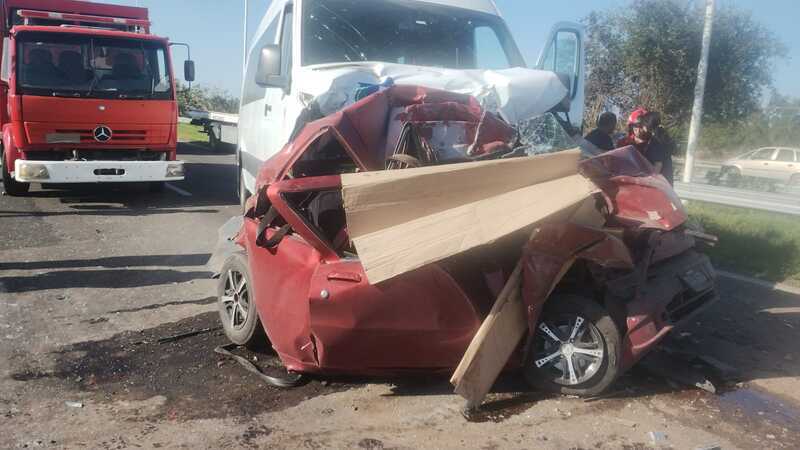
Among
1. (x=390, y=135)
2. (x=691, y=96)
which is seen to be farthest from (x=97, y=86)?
(x=691, y=96)

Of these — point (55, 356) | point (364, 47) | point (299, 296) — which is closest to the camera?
point (299, 296)

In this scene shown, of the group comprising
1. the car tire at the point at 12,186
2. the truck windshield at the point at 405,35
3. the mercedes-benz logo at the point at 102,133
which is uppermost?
the truck windshield at the point at 405,35

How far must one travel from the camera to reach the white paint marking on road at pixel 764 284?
6.61 meters

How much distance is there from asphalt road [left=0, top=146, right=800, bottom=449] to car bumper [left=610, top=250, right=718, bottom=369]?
15.8 inches

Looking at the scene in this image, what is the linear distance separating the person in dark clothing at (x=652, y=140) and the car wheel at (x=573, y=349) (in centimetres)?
285

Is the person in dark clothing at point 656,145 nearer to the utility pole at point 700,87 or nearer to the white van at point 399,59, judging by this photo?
the white van at point 399,59

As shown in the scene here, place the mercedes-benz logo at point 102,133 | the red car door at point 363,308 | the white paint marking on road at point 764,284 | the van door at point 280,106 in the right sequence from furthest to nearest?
1. the mercedes-benz logo at point 102,133
2. the white paint marking on road at point 764,284
3. the van door at point 280,106
4. the red car door at point 363,308

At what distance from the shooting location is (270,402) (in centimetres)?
391

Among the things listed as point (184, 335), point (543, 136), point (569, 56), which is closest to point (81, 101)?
point (184, 335)

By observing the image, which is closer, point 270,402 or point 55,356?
point 270,402

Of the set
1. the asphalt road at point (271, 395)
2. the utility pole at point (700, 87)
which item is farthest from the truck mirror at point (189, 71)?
the utility pole at point (700, 87)

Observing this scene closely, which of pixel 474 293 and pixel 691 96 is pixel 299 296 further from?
pixel 691 96

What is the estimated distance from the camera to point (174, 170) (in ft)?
35.6

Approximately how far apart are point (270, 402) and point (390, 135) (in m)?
1.74
